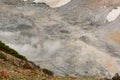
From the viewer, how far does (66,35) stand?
2899 inches

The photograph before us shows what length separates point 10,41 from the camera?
7094 cm

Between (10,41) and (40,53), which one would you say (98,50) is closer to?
(40,53)

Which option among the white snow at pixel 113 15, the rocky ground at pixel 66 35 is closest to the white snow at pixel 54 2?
the rocky ground at pixel 66 35

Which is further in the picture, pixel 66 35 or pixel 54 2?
pixel 54 2

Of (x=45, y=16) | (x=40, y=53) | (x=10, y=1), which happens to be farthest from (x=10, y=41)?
(x=10, y=1)

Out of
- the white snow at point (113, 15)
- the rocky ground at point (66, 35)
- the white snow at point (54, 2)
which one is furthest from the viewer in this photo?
the white snow at point (54, 2)

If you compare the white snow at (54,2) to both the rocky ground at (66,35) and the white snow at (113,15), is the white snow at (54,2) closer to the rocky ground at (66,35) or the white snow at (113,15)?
the rocky ground at (66,35)

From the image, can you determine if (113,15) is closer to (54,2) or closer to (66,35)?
(66,35)

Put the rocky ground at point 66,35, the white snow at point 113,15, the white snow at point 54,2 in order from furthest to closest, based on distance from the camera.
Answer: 1. the white snow at point 54,2
2. the white snow at point 113,15
3. the rocky ground at point 66,35

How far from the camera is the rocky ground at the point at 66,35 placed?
205 feet

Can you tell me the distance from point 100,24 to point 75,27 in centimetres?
586

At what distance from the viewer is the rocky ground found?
2458 inches

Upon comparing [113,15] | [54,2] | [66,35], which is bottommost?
[66,35]

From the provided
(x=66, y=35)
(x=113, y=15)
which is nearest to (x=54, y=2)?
(x=113, y=15)
